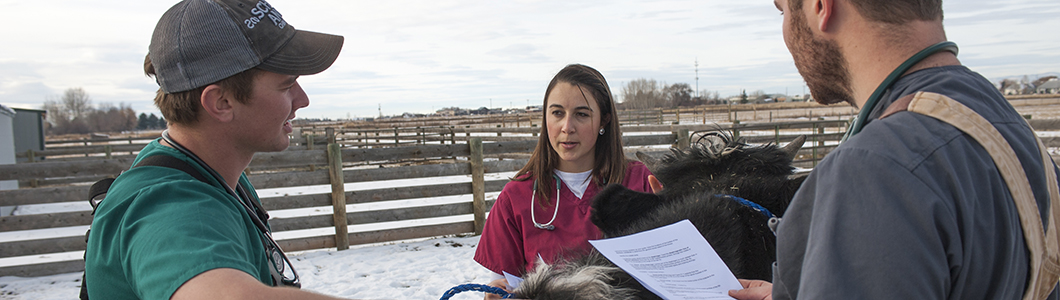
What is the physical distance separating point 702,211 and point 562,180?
840 mm

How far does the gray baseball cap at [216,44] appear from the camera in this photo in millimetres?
1092

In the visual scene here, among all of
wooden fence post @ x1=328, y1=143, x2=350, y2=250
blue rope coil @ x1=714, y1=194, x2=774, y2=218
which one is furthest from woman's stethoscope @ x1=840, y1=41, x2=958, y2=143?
wooden fence post @ x1=328, y1=143, x2=350, y2=250

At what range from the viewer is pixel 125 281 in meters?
0.98

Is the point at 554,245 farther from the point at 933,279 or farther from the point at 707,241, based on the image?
the point at 933,279

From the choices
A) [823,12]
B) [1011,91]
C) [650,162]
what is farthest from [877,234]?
[1011,91]

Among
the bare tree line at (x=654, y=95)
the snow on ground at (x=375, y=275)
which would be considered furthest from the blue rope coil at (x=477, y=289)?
the bare tree line at (x=654, y=95)

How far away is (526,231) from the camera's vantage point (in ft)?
6.82

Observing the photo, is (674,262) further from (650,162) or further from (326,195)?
(326,195)

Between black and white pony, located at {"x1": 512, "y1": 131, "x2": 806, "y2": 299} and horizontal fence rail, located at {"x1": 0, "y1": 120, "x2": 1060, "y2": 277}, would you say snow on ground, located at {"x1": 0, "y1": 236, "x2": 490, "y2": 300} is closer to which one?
horizontal fence rail, located at {"x1": 0, "y1": 120, "x2": 1060, "y2": 277}

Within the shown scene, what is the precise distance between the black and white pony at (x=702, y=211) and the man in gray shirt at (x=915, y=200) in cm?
55

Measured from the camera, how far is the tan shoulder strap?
682mm

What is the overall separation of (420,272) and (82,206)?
8285 mm

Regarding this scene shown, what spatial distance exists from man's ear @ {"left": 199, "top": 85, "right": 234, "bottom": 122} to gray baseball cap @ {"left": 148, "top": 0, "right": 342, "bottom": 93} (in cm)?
2

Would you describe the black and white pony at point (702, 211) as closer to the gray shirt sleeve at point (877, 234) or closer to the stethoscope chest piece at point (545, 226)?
the stethoscope chest piece at point (545, 226)
